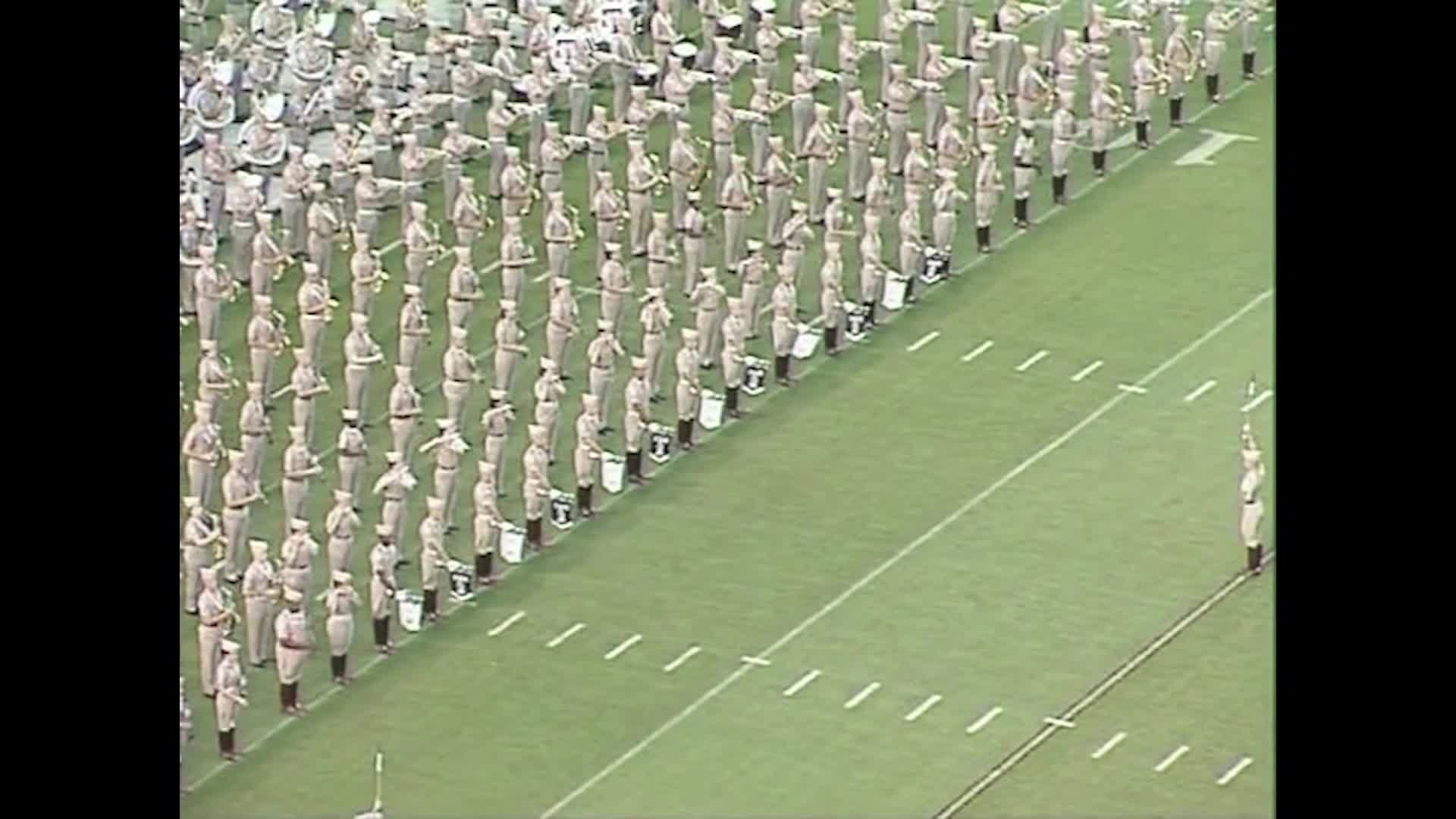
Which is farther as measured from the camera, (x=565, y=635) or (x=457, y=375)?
(x=457, y=375)

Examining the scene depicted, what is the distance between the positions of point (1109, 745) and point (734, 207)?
7.31m

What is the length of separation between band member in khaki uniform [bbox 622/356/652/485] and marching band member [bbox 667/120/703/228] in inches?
136

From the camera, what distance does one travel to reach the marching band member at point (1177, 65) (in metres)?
30.8

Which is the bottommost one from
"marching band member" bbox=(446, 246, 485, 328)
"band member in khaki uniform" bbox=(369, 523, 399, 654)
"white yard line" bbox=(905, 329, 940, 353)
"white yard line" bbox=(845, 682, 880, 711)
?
→ "white yard line" bbox=(845, 682, 880, 711)

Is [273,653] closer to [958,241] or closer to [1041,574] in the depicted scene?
[1041,574]

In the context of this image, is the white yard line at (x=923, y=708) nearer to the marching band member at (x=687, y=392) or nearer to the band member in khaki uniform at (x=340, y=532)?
the band member in khaki uniform at (x=340, y=532)

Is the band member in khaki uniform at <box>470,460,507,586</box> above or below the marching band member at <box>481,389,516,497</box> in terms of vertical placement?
below

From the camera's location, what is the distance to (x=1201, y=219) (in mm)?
29297

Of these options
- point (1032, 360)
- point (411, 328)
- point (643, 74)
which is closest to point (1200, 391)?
point (1032, 360)

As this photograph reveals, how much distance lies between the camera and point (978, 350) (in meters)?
27.0

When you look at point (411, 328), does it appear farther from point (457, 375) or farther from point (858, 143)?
point (858, 143)

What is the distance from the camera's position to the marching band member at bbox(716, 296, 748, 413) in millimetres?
25875

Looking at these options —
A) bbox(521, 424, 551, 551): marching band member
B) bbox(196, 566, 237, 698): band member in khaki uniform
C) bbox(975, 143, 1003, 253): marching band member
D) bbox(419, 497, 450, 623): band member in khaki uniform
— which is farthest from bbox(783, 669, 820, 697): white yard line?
bbox(975, 143, 1003, 253): marching band member

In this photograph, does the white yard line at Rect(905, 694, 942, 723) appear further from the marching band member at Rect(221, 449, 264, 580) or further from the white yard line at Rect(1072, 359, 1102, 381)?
the white yard line at Rect(1072, 359, 1102, 381)
